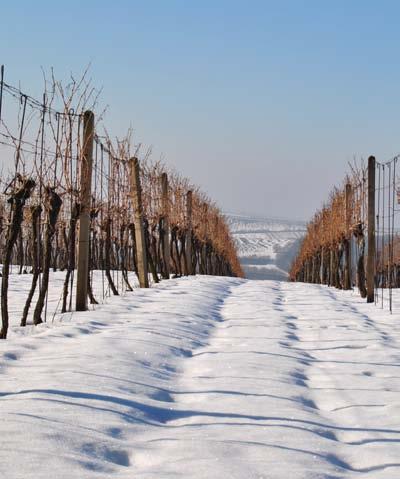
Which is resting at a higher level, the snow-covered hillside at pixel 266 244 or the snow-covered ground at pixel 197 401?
the snow-covered hillside at pixel 266 244

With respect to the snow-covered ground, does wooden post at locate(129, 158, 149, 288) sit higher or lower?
higher

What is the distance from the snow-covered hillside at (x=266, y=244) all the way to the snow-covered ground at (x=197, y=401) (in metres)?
58.3

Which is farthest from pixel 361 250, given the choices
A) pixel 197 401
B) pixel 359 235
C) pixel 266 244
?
pixel 266 244

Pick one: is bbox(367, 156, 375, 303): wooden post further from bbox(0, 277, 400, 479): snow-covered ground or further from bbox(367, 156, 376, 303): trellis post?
bbox(0, 277, 400, 479): snow-covered ground

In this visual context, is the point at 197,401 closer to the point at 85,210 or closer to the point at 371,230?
the point at 85,210

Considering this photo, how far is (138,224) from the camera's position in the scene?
13.6 metres

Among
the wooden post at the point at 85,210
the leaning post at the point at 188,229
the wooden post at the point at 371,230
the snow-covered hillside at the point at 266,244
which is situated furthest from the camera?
the snow-covered hillside at the point at 266,244

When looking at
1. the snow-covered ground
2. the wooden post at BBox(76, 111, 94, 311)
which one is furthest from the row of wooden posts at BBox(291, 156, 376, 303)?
the wooden post at BBox(76, 111, 94, 311)

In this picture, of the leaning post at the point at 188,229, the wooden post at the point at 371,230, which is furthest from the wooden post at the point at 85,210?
the leaning post at the point at 188,229

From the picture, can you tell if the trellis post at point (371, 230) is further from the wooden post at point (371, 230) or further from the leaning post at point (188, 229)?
the leaning post at point (188, 229)

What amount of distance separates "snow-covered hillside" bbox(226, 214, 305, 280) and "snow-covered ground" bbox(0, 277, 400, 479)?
191ft

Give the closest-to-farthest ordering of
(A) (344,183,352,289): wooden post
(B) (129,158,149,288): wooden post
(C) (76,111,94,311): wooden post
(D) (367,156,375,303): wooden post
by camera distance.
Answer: (C) (76,111,94,311): wooden post
(D) (367,156,375,303): wooden post
(B) (129,158,149,288): wooden post
(A) (344,183,352,289): wooden post

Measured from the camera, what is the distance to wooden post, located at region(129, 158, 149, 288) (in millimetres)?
13469

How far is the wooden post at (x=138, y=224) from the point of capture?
13.5 m
